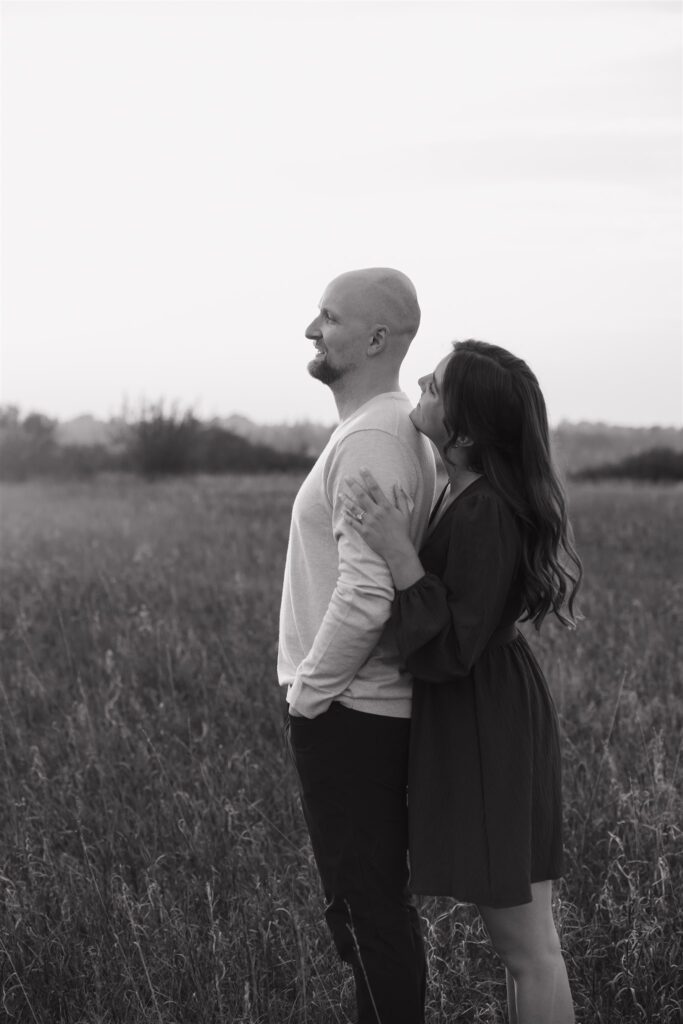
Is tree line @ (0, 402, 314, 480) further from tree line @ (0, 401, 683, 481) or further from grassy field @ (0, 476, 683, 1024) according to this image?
grassy field @ (0, 476, 683, 1024)

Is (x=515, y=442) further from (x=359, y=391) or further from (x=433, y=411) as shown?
(x=359, y=391)

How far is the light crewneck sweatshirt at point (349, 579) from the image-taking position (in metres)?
2.40

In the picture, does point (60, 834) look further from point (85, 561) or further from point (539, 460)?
point (85, 561)

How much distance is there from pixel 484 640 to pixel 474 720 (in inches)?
9.3

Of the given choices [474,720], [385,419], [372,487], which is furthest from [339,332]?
[474,720]

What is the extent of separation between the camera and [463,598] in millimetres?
2391

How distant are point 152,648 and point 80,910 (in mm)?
3240

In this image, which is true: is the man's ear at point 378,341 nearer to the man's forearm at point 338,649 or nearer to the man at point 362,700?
the man at point 362,700

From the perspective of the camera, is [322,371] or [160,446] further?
[160,446]

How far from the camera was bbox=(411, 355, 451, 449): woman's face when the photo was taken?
247cm

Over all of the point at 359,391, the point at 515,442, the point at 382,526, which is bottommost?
the point at 382,526

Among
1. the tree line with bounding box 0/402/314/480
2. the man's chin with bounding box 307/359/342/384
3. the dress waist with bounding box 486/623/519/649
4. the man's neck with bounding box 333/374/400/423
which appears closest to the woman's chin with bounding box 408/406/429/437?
the man's neck with bounding box 333/374/400/423

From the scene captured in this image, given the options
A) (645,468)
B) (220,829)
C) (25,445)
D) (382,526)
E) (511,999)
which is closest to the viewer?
(382,526)

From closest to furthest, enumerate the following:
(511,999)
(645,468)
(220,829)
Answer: (511,999)
(220,829)
(645,468)
